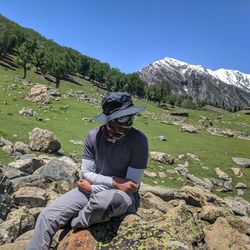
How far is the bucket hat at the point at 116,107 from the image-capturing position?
277 inches

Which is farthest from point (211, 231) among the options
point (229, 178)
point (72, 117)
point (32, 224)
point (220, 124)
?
point (220, 124)

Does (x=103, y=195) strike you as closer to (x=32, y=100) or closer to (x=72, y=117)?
(x=72, y=117)

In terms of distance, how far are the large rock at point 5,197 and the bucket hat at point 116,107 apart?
486 cm

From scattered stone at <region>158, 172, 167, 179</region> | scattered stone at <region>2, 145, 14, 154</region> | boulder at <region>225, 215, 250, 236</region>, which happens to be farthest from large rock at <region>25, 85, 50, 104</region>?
boulder at <region>225, 215, 250, 236</region>

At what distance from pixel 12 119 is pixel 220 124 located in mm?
41533

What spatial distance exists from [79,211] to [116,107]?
2068mm

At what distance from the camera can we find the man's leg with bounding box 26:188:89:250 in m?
6.65

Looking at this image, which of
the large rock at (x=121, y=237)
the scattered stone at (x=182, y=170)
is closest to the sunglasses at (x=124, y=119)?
the large rock at (x=121, y=237)

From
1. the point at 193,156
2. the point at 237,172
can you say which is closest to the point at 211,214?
the point at 237,172

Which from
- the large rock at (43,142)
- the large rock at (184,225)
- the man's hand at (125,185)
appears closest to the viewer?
the man's hand at (125,185)

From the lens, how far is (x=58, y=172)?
15.7 metres

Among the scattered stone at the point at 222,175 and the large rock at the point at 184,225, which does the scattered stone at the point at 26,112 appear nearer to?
the scattered stone at the point at 222,175

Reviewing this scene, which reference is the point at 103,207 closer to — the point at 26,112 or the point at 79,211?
the point at 79,211

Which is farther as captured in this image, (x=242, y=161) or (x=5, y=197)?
(x=242, y=161)
